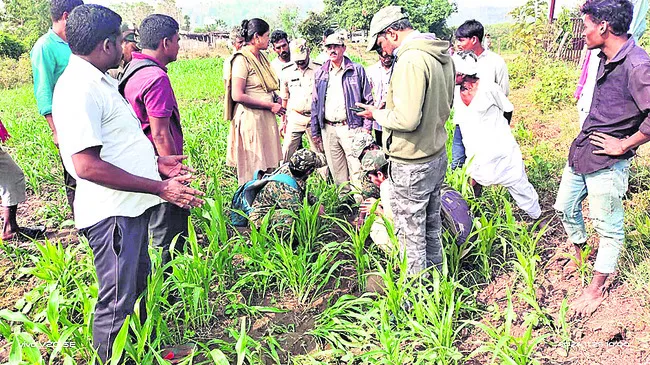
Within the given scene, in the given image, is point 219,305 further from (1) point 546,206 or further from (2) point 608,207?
(1) point 546,206

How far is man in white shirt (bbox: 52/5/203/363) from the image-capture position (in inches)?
69.8

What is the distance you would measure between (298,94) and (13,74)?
762 inches

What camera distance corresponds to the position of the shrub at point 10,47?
2261cm

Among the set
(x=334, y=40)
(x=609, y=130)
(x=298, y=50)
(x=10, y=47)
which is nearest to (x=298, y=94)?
(x=298, y=50)

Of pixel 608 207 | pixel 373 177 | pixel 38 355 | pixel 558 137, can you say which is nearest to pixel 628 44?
pixel 608 207

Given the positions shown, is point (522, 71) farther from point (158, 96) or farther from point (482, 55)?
point (158, 96)

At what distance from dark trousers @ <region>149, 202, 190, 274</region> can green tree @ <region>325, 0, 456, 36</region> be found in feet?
109

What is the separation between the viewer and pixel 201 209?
130 inches

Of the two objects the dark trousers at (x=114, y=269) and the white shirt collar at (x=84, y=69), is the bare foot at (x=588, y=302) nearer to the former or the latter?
the dark trousers at (x=114, y=269)

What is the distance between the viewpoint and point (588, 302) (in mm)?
2594

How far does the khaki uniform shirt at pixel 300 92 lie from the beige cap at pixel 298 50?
11cm

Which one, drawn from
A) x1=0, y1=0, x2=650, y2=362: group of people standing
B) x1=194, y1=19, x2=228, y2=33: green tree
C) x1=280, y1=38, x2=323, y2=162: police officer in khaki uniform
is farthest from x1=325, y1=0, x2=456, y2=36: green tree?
x1=0, y1=0, x2=650, y2=362: group of people standing

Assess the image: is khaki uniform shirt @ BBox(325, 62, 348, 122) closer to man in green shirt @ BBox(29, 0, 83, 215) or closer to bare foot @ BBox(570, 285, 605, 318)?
man in green shirt @ BBox(29, 0, 83, 215)

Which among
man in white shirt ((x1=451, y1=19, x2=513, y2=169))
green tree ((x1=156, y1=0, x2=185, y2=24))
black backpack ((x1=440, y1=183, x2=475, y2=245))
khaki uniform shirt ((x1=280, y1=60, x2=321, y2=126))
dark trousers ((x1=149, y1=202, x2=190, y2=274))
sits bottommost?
black backpack ((x1=440, y1=183, x2=475, y2=245))
